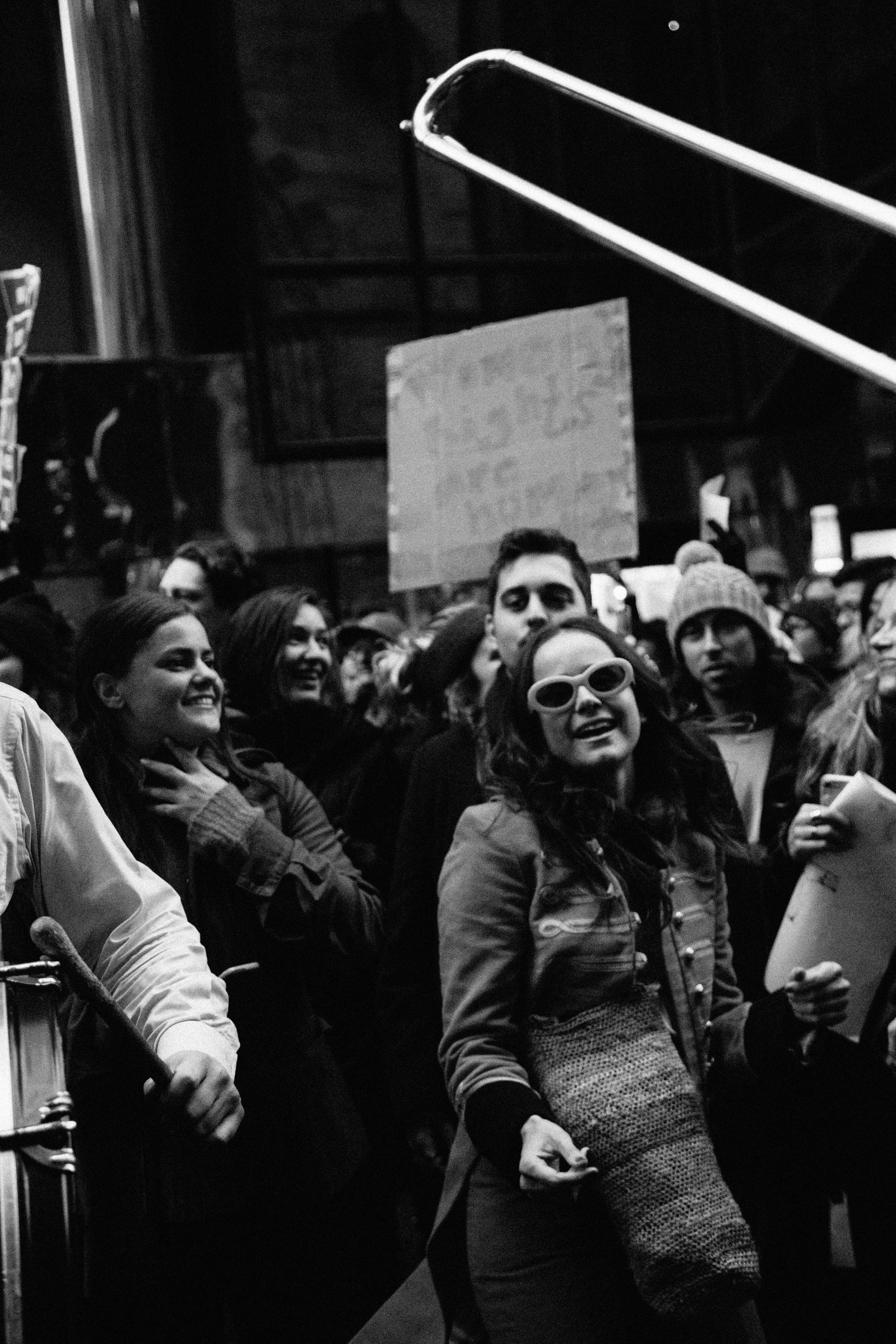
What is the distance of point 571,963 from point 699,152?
128 cm

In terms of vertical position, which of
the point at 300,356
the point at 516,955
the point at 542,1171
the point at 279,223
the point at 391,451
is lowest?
the point at 542,1171

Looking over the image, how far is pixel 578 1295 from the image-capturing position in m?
2.75

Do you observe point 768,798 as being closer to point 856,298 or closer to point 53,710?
point 53,710

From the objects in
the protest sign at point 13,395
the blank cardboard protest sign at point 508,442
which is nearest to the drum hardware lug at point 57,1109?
the blank cardboard protest sign at point 508,442

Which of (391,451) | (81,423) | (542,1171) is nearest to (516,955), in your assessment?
(542,1171)

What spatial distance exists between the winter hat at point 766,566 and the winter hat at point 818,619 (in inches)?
66.0

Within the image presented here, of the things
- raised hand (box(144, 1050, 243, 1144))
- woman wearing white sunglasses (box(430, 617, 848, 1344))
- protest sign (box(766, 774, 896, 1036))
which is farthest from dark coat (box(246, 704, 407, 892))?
raised hand (box(144, 1050, 243, 1144))

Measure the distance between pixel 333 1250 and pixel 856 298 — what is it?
11.0 metres

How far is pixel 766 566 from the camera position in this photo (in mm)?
10695

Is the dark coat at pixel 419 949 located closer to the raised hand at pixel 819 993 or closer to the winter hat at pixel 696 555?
the raised hand at pixel 819 993

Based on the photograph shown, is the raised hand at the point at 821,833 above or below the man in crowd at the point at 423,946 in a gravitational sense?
above

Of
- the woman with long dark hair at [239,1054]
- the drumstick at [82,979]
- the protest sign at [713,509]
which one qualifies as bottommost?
the woman with long dark hair at [239,1054]

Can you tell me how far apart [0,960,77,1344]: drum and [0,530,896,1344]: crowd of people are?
1.04 feet

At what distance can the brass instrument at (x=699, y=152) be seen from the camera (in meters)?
1.91
